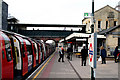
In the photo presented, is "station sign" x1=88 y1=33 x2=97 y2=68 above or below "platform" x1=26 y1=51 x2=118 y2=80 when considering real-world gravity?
above

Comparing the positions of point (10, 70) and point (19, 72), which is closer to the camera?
point (10, 70)

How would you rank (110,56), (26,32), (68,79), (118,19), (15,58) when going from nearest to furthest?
1. (15,58)
2. (68,79)
3. (110,56)
4. (118,19)
5. (26,32)

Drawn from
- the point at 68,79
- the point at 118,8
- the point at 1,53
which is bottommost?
the point at 68,79

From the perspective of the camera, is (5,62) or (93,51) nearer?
(5,62)

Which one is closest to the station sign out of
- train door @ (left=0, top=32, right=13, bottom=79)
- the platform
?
the platform

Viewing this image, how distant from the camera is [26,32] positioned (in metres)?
61.8

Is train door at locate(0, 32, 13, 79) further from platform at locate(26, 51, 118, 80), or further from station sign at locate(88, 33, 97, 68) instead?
platform at locate(26, 51, 118, 80)

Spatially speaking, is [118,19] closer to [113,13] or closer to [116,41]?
[113,13]

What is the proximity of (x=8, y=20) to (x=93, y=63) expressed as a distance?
61.3 m

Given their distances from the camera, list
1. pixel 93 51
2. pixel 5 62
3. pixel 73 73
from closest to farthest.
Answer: pixel 5 62
pixel 93 51
pixel 73 73

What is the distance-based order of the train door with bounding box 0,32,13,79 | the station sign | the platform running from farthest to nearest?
the platform
the station sign
the train door with bounding box 0,32,13,79

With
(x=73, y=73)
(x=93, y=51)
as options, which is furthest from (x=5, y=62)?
(x=73, y=73)

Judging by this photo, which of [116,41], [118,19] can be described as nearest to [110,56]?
[116,41]

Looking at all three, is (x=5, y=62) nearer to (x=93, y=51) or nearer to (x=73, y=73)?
(x=93, y=51)
